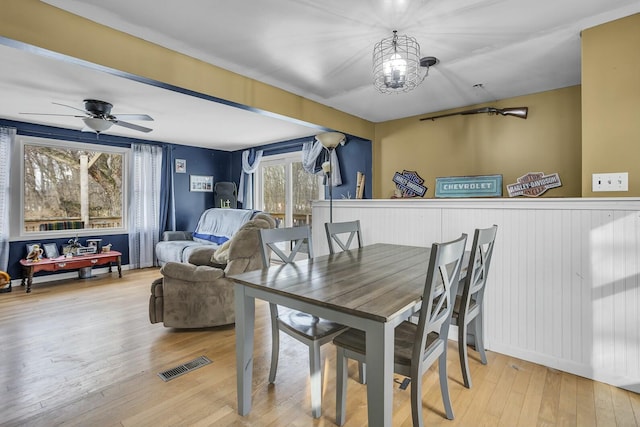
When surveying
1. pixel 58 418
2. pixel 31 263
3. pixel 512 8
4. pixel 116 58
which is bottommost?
pixel 58 418

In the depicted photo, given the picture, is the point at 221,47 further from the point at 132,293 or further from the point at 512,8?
the point at 132,293

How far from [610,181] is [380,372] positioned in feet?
6.48

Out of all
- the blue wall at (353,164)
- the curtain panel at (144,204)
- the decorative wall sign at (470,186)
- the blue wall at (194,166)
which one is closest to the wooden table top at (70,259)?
the blue wall at (194,166)

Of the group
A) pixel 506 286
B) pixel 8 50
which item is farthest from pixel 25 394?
pixel 506 286

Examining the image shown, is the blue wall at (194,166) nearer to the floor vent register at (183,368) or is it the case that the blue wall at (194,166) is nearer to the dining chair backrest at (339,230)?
the dining chair backrest at (339,230)

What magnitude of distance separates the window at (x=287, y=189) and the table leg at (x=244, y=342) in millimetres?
3659

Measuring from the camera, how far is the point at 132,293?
3.97 meters

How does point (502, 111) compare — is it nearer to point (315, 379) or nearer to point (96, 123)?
point (315, 379)

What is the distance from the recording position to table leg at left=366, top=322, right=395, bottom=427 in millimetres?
1105

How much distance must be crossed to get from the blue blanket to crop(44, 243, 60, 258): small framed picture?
6.46 feet

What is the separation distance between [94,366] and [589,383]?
3315 mm

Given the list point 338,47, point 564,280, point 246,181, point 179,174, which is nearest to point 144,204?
point 179,174

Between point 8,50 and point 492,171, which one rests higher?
point 8,50

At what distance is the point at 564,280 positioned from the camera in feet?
7.00
